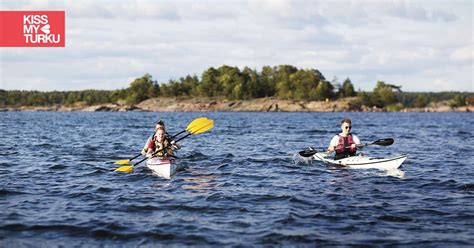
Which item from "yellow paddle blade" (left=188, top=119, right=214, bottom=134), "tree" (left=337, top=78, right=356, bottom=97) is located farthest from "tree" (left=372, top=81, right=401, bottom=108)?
"yellow paddle blade" (left=188, top=119, right=214, bottom=134)

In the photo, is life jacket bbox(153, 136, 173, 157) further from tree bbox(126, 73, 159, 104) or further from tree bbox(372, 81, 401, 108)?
tree bbox(126, 73, 159, 104)

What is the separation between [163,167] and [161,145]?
1.31m

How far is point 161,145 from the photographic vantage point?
16344 millimetres

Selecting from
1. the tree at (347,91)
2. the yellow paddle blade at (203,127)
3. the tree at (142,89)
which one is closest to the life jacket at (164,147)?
the yellow paddle blade at (203,127)

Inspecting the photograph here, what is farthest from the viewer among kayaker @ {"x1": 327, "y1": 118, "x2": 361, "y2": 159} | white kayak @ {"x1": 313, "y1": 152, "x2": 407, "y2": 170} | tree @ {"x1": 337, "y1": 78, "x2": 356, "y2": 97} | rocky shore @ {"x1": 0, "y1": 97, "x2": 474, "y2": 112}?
tree @ {"x1": 337, "y1": 78, "x2": 356, "y2": 97}

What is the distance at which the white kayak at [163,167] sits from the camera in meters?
15.0

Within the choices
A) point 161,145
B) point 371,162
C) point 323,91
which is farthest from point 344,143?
point 323,91

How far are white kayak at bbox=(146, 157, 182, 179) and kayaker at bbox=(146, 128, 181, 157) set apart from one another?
42cm

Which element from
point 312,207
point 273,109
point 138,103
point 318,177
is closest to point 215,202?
point 312,207

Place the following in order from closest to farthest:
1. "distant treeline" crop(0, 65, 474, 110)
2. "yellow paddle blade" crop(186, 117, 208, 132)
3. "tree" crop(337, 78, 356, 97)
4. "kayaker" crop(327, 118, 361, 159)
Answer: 1. "kayaker" crop(327, 118, 361, 159)
2. "yellow paddle blade" crop(186, 117, 208, 132)
3. "distant treeline" crop(0, 65, 474, 110)
4. "tree" crop(337, 78, 356, 97)

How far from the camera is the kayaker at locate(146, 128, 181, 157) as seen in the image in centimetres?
1622

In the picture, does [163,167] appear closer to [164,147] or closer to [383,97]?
[164,147]

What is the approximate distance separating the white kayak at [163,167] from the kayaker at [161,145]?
42 cm

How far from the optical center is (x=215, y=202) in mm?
11234
